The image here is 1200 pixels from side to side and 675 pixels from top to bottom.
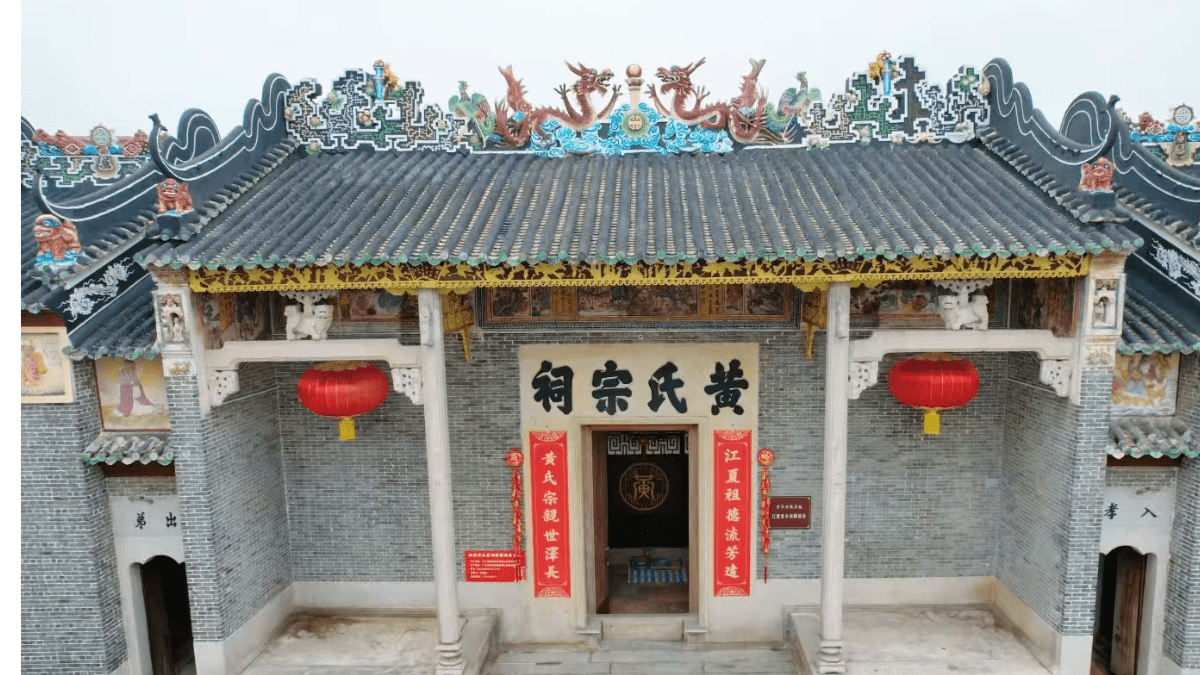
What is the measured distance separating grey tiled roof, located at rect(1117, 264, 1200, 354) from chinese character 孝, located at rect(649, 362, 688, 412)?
4219mm

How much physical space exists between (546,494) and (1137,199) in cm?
698

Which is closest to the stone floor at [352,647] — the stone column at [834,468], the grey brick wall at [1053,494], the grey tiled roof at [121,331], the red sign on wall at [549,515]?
the red sign on wall at [549,515]

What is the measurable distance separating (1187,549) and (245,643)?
978cm

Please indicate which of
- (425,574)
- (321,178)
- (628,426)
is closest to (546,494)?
(628,426)

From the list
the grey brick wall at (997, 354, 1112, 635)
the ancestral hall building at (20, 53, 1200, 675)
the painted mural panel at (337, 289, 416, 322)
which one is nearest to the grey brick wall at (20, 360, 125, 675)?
the ancestral hall building at (20, 53, 1200, 675)

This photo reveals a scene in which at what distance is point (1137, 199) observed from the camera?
7051 mm

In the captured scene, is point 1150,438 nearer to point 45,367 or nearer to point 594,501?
point 594,501

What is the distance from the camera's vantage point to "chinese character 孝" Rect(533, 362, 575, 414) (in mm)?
7906

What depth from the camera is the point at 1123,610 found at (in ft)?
25.3

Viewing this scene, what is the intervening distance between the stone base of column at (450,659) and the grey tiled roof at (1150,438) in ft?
21.9

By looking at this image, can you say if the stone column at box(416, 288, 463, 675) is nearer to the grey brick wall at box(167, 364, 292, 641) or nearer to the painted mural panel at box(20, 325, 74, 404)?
the grey brick wall at box(167, 364, 292, 641)

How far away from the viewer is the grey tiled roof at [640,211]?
19.6 feet

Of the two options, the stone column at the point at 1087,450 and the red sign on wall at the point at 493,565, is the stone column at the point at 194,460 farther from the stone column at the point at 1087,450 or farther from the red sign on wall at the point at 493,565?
the stone column at the point at 1087,450

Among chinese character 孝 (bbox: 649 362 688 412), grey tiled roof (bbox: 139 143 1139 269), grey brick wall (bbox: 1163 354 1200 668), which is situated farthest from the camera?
chinese character 孝 (bbox: 649 362 688 412)
